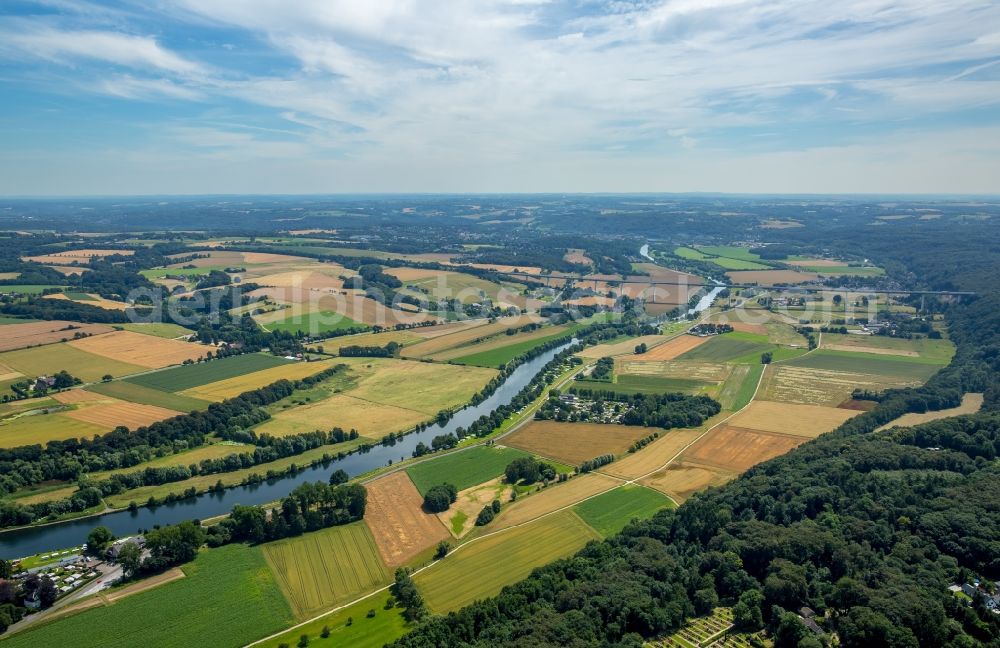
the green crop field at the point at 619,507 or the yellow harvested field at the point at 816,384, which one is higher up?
the yellow harvested field at the point at 816,384

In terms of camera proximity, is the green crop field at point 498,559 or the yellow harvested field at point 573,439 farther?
the yellow harvested field at point 573,439

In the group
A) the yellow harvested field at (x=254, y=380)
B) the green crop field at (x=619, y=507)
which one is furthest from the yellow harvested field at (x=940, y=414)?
the yellow harvested field at (x=254, y=380)

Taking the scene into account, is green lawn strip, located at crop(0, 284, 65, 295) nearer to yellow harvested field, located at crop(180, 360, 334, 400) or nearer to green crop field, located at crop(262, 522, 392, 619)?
yellow harvested field, located at crop(180, 360, 334, 400)

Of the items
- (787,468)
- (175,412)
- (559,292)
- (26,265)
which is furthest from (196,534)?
(26,265)

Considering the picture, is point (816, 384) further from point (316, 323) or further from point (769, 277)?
point (769, 277)

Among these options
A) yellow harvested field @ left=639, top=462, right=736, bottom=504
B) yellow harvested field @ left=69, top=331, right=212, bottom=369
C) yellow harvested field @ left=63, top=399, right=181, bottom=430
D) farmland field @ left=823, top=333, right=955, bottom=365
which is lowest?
yellow harvested field @ left=639, top=462, right=736, bottom=504

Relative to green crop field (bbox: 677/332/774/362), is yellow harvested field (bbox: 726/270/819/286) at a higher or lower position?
higher

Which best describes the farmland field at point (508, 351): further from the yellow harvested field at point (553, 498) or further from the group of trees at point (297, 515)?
the group of trees at point (297, 515)

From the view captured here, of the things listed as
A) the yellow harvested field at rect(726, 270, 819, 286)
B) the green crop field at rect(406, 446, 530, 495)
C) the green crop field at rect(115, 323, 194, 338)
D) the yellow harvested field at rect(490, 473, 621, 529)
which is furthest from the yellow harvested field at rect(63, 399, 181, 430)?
the yellow harvested field at rect(726, 270, 819, 286)
